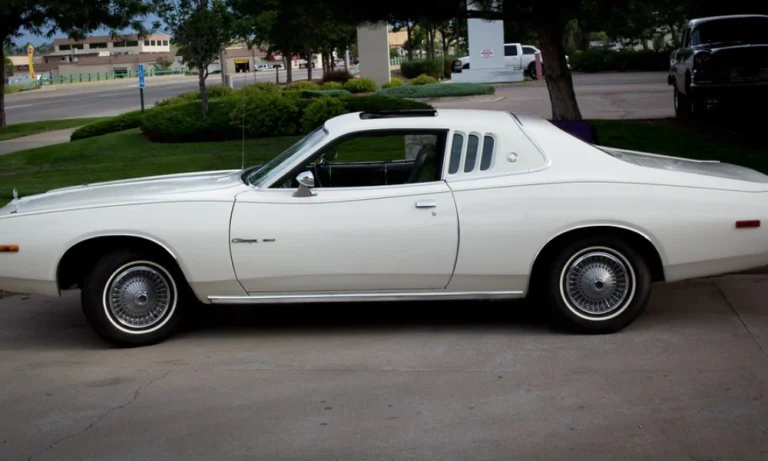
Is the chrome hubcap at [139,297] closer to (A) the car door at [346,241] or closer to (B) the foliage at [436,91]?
(A) the car door at [346,241]

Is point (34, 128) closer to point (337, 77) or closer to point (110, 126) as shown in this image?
point (110, 126)

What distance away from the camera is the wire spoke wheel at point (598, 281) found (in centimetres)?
650

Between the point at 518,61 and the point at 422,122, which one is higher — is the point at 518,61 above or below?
above

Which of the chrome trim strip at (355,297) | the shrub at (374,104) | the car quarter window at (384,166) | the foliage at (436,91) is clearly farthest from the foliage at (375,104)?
the chrome trim strip at (355,297)

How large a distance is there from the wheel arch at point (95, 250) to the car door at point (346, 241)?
1.66 feet

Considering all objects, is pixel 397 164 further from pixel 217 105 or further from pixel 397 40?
pixel 397 40

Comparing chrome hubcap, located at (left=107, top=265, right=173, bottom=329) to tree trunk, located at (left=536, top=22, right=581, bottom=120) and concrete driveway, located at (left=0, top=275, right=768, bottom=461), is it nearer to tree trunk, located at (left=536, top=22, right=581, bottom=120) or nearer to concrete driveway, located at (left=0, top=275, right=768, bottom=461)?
concrete driveway, located at (left=0, top=275, right=768, bottom=461)

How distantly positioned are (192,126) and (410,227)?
42.2 feet

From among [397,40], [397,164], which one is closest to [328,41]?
[397,164]

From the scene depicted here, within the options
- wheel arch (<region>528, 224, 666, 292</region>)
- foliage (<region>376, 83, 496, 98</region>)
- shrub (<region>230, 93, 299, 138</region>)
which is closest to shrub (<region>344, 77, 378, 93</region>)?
foliage (<region>376, 83, 496, 98</region>)

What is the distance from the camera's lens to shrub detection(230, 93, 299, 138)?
17.9 m

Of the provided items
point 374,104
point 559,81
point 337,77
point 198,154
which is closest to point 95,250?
point 559,81

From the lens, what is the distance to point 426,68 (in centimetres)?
4675

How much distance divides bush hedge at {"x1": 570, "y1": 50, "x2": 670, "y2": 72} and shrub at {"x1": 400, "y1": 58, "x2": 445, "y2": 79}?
26.0ft
